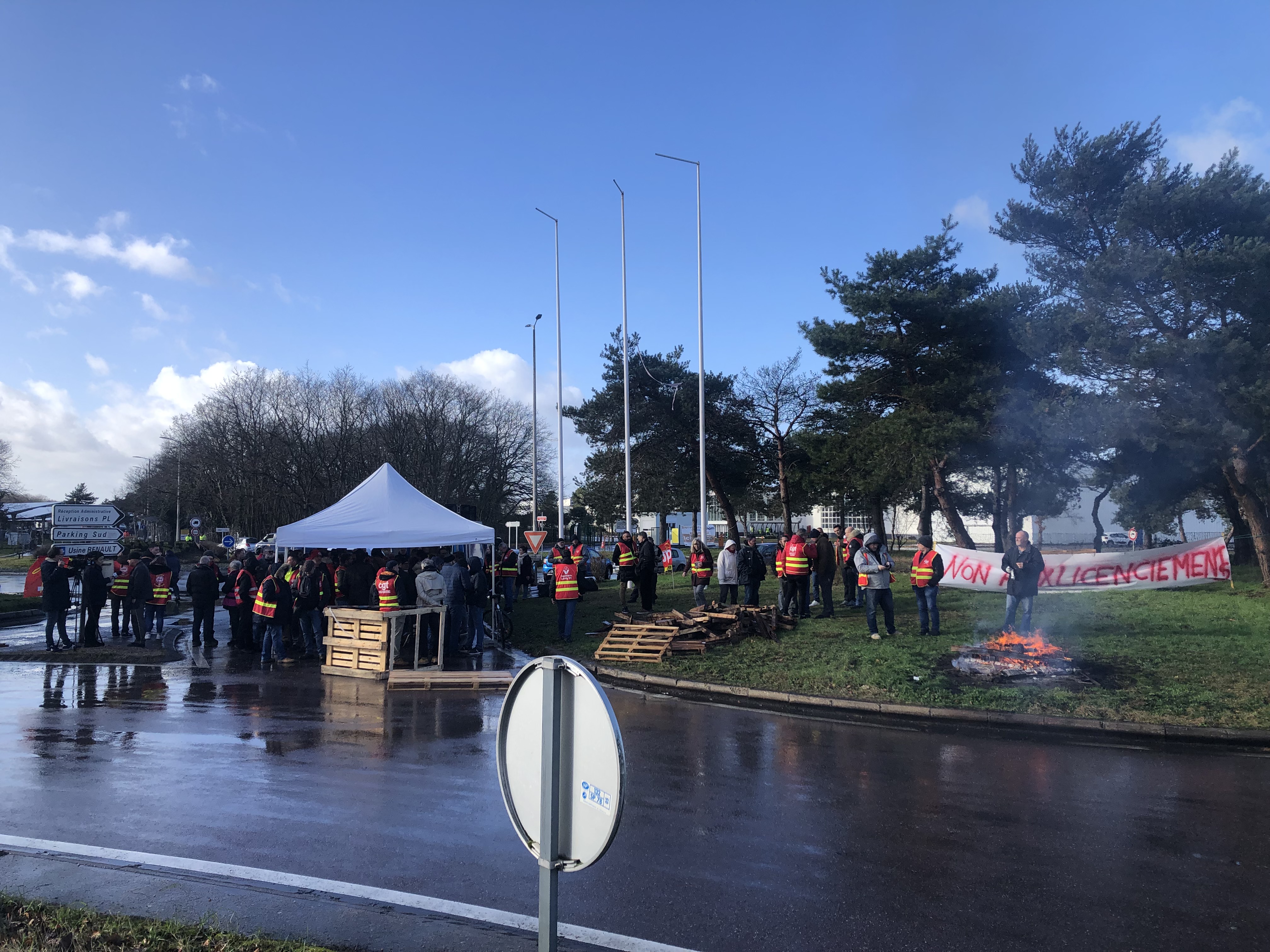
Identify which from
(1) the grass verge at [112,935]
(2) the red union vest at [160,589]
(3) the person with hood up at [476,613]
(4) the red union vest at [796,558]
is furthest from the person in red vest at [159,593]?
(1) the grass verge at [112,935]

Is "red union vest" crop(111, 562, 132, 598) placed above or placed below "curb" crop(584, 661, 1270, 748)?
above

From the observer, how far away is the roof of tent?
14578mm

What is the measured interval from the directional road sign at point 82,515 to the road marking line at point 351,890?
1371 centimetres

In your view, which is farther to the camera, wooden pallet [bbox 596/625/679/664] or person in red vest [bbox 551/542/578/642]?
person in red vest [bbox 551/542/578/642]

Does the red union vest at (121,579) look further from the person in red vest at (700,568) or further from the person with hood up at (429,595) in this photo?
the person in red vest at (700,568)

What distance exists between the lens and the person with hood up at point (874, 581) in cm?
1334

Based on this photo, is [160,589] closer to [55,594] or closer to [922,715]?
[55,594]

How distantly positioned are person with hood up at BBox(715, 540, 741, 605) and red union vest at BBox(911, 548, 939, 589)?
402cm

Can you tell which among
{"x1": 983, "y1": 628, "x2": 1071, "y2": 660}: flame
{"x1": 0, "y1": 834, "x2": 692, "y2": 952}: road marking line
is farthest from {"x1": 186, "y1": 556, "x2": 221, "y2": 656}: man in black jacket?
{"x1": 983, "y1": 628, "x2": 1071, "y2": 660}: flame

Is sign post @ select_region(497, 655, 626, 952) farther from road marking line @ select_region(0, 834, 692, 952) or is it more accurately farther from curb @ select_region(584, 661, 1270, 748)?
curb @ select_region(584, 661, 1270, 748)

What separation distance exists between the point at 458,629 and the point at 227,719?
5.91 metres

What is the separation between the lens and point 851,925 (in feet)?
12.9

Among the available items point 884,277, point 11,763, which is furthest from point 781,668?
point 884,277

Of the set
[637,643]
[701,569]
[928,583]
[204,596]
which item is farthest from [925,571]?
[204,596]
